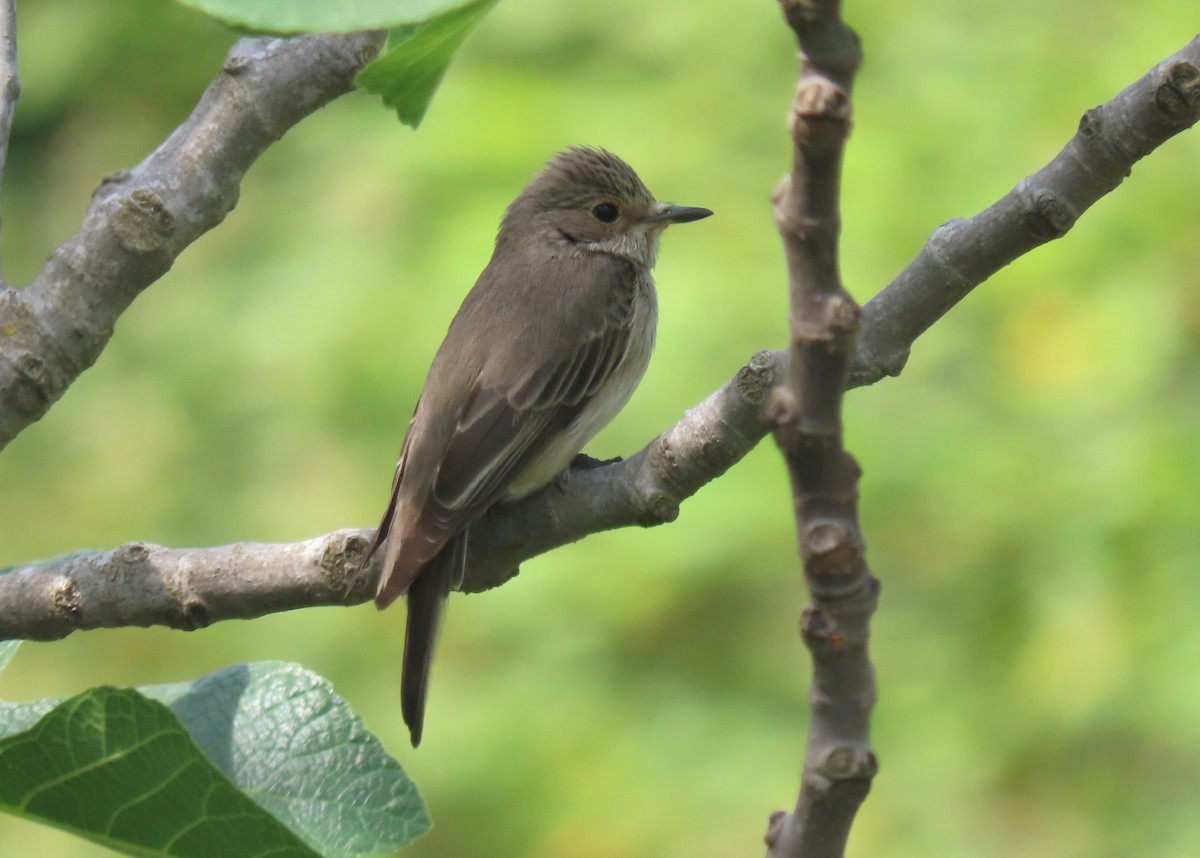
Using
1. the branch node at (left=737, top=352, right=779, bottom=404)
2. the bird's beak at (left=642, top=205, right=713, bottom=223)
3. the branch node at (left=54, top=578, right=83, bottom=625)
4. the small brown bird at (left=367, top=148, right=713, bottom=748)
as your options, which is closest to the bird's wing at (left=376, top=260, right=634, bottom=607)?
the small brown bird at (left=367, top=148, right=713, bottom=748)

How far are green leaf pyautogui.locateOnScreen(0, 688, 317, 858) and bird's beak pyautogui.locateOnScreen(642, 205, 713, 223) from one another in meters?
3.41

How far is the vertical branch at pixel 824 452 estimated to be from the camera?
1229 millimetres

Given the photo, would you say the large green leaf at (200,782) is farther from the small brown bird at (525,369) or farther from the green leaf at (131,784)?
the small brown bird at (525,369)

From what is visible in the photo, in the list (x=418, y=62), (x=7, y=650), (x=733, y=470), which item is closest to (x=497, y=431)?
(x=733, y=470)

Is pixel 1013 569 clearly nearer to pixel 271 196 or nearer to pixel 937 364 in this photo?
pixel 937 364

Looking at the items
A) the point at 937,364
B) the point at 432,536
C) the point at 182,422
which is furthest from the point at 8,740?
the point at 182,422

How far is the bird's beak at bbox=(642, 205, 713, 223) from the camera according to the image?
4.96m

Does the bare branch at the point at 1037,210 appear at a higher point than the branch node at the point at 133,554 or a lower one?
higher

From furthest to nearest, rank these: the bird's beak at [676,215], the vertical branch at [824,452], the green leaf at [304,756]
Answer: the bird's beak at [676,215] → the green leaf at [304,756] → the vertical branch at [824,452]

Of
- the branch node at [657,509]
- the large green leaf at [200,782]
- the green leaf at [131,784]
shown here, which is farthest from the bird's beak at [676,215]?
the green leaf at [131,784]

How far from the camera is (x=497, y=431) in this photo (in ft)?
13.1

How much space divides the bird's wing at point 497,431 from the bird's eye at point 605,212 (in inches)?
16.4

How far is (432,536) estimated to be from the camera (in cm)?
341

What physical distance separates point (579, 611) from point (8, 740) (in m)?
3.45
